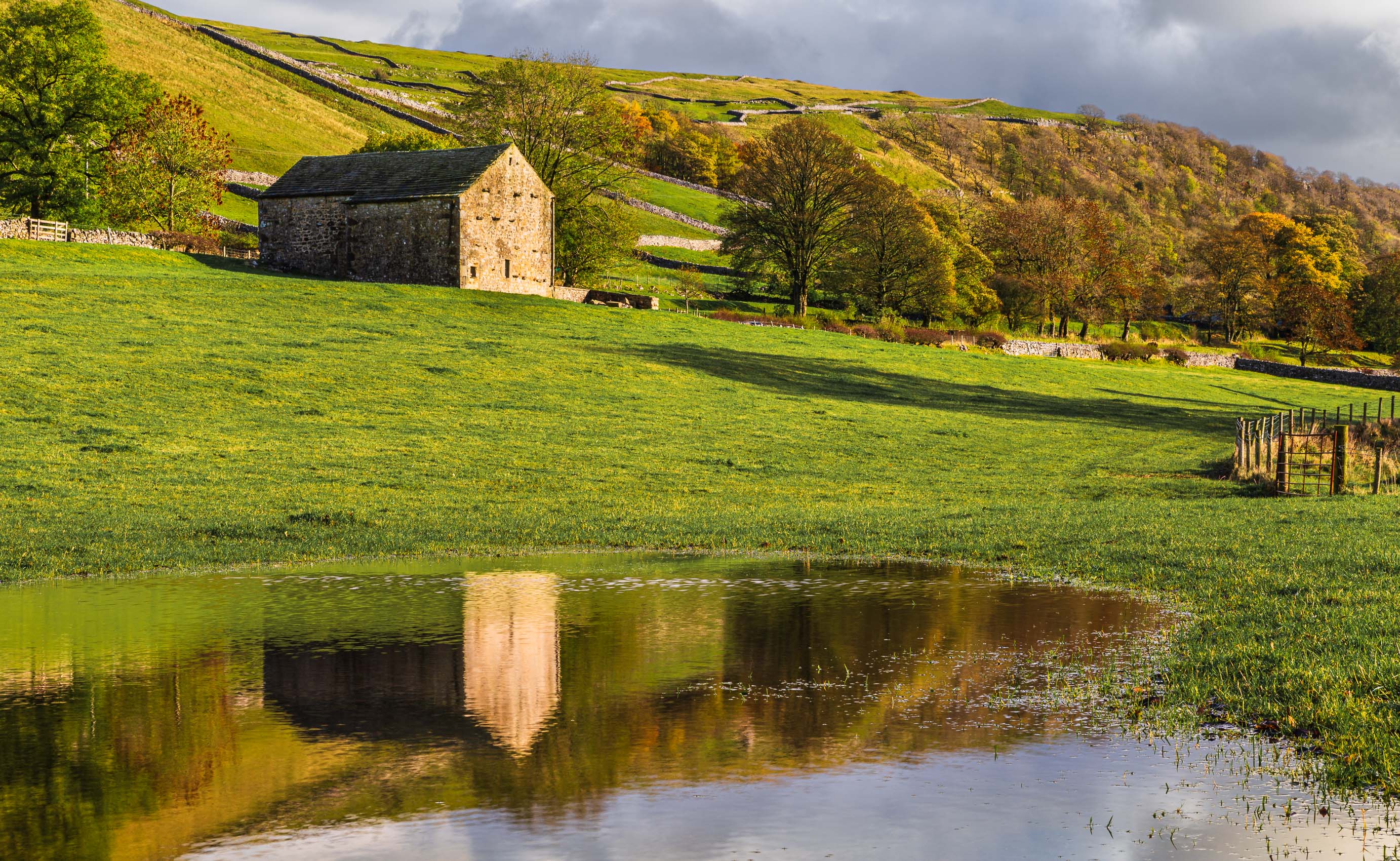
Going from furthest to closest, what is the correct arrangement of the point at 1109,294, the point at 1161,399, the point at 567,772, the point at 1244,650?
the point at 1109,294, the point at 1161,399, the point at 1244,650, the point at 567,772

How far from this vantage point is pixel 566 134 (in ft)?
263

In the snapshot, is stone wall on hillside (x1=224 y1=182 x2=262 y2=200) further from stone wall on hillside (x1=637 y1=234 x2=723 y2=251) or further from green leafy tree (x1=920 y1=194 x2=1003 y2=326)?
green leafy tree (x1=920 y1=194 x2=1003 y2=326)

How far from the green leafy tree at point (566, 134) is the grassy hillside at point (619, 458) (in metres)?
18.4

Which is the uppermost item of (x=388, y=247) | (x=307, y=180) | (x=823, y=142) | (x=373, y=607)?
(x=823, y=142)

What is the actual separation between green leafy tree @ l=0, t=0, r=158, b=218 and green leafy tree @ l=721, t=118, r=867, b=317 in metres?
46.9

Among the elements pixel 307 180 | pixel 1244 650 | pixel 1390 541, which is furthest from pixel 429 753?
pixel 307 180

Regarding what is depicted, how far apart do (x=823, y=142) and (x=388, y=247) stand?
121 ft

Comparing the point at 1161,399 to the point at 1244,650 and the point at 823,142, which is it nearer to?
the point at 823,142

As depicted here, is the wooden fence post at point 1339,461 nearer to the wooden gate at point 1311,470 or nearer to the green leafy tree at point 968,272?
the wooden gate at point 1311,470

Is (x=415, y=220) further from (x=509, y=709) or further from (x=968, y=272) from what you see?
(x=509, y=709)

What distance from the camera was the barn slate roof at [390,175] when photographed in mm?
68438

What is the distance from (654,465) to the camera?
3075cm

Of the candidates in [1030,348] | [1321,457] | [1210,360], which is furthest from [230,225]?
[1210,360]

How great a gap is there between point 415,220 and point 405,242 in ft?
5.01
